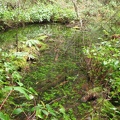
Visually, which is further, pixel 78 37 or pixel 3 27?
pixel 3 27

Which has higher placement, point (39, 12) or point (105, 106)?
point (39, 12)

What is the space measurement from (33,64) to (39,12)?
19.4 ft

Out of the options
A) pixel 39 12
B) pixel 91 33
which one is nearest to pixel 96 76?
pixel 91 33

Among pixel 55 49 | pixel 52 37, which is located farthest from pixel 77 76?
pixel 52 37

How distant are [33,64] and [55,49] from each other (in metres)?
1.34

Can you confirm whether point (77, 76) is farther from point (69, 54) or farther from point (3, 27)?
point (3, 27)

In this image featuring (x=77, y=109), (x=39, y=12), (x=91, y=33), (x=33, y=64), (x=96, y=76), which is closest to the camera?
(x=77, y=109)

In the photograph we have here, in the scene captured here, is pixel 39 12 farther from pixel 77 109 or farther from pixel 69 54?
pixel 77 109

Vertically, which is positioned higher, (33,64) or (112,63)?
(112,63)

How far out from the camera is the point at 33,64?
4922 millimetres

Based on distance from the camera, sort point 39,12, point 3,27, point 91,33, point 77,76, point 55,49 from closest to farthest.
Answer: point 77,76 → point 55,49 → point 91,33 → point 3,27 → point 39,12

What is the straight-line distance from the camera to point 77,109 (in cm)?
324

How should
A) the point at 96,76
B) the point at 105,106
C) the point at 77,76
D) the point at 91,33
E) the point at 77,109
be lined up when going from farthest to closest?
the point at 91,33
the point at 77,76
the point at 96,76
the point at 77,109
the point at 105,106

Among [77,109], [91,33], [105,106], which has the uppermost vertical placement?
[91,33]
